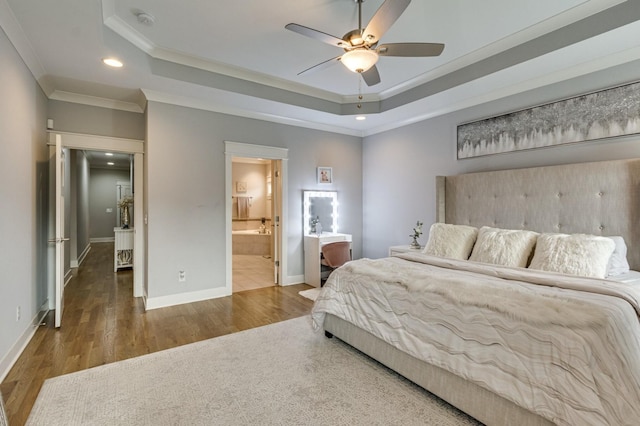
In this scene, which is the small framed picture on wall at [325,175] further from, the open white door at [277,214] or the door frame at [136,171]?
the door frame at [136,171]

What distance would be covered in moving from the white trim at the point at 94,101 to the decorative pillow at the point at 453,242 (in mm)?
4191

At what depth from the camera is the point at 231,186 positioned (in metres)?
4.38

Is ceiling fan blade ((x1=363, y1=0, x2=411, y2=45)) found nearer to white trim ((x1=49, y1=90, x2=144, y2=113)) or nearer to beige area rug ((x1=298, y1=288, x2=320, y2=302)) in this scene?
beige area rug ((x1=298, y1=288, x2=320, y2=302))

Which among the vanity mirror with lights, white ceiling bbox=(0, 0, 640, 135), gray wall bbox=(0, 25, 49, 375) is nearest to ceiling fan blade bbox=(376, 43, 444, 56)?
white ceiling bbox=(0, 0, 640, 135)

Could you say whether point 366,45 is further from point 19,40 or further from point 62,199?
point 62,199

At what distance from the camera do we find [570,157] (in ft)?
10.2

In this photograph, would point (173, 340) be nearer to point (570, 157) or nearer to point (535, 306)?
point (535, 306)

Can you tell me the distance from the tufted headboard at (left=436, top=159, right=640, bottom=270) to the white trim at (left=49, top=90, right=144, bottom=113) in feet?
14.6

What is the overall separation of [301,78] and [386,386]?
352cm

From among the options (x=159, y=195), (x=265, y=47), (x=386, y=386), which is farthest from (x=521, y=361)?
(x=159, y=195)

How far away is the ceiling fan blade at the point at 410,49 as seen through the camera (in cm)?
228

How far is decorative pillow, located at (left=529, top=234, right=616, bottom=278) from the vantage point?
7.66ft

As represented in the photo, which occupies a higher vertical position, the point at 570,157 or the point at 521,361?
the point at 570,157

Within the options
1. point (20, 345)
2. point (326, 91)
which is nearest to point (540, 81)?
point (326, 91)
